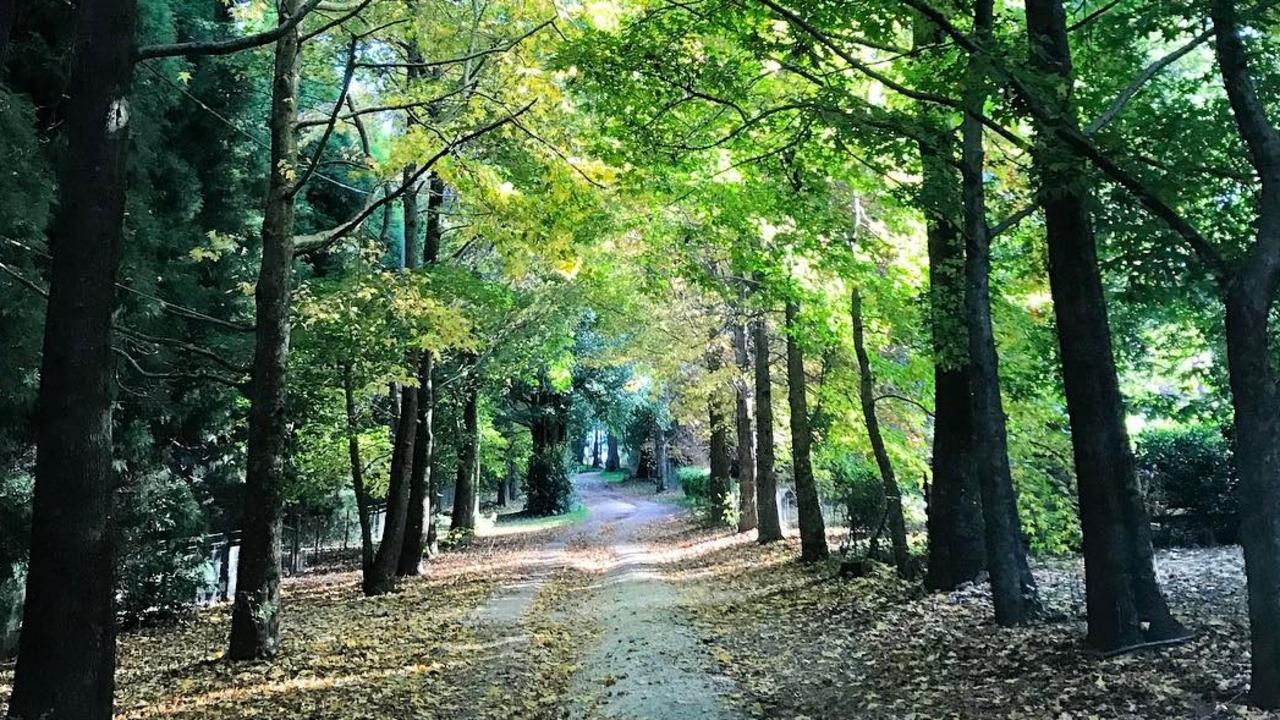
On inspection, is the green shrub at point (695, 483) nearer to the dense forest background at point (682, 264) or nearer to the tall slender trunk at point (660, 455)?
the tall slender trunk at point (660, 455)

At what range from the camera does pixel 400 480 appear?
15.0 meters

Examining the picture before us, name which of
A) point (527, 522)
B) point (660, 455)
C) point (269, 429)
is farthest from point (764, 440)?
point (660, 455)

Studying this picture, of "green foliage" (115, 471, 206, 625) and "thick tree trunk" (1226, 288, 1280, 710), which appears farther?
"green foliage" (115, 471, 206, 625)

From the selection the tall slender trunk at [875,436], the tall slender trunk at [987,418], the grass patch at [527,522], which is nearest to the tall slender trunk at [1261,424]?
the tall slender trunk at [987,418]

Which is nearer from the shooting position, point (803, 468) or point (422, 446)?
point (803, 468)

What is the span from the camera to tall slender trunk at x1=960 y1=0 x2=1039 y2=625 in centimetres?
800

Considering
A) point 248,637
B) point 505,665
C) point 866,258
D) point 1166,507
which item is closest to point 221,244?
point 248,637

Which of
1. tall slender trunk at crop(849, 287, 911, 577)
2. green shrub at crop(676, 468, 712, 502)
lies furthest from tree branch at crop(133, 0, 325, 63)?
green shrub at crop(676, 468, 712, 502)

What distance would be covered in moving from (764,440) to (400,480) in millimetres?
8167

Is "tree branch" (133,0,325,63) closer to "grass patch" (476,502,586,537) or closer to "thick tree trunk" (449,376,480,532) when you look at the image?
Answer: "thick tree trunk" (449,376,480,532)

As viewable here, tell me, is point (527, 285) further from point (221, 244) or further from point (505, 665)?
point (505, 665)

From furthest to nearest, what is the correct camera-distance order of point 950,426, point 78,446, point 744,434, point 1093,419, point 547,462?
point 547,462 → point 744,434 → point 950,426 → point 1093,419 → point 78,446

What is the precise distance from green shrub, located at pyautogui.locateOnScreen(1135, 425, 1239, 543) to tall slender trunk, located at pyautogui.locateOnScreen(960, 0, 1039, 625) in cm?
833

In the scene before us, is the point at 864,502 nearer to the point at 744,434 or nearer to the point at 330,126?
the point at 744,434
